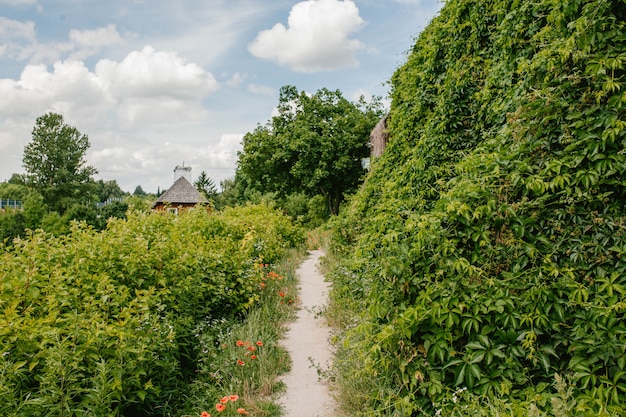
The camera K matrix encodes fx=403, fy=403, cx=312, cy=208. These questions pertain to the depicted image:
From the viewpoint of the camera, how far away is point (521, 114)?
3092 mm

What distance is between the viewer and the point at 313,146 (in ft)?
71.4

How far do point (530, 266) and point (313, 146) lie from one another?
19338 millimetres

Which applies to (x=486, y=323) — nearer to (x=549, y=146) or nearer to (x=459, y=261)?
(x=459, y=261)

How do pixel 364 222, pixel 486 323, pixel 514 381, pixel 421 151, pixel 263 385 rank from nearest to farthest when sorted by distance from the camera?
1. pixel 514 381
2. pixel 486 323
3. pixel 263 385
4. pixel 421 151
5. pixel 364 222

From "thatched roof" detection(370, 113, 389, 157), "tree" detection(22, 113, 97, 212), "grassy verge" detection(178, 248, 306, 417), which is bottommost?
"grassy verge" detection(178, 248, 306, 417)

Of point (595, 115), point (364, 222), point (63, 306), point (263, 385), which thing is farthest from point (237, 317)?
point (595, 115)

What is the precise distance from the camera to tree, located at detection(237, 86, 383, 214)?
21641mm

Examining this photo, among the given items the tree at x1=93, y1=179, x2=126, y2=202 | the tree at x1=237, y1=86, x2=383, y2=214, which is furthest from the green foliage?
the tree at x1=93, y1=179, x2=126, y2=202

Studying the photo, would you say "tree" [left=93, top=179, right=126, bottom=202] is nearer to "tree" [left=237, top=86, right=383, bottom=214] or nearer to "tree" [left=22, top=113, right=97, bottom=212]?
"tree" [left=22, top=113, right=97, bottom=212]

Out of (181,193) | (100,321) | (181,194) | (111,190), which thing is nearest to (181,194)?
(181,194)

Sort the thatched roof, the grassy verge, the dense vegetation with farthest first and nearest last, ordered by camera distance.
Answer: the thatched roof → the grassy verge → the dense vegetation

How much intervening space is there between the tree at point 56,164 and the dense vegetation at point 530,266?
1711 inches

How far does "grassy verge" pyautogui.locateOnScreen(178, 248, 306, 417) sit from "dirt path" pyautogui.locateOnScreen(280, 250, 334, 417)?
0.12 metres

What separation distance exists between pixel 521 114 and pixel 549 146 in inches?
14.9
